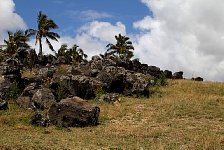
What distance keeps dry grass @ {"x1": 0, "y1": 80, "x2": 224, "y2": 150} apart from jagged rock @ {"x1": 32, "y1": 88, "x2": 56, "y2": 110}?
1598 millimetres

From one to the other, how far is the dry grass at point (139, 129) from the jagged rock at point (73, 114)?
3.02ft

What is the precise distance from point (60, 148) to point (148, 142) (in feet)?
16.8

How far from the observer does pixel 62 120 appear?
96.0ft

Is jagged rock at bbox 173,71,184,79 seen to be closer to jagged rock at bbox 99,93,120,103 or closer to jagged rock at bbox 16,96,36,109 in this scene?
jagged rock at bbox 99,93,120,103

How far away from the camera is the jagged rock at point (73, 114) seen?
95.7 ft

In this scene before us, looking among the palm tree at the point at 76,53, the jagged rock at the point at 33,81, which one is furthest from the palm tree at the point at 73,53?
the jagged rock at the point at 33,81

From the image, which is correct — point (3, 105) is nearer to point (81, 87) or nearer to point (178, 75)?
point (81, 87)

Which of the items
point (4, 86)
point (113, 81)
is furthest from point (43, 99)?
point (113, 81)

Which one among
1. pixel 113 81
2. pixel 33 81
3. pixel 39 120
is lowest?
pixel 39 120

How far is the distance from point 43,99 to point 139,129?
459 inches

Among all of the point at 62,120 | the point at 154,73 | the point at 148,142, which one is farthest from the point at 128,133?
the point at 154,73

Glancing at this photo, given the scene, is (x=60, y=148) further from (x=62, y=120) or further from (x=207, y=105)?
(x=207, y=105)

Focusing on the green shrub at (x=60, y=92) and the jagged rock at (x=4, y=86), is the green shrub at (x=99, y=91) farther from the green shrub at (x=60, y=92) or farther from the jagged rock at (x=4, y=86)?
the jagged rock at (x=4, y=86)

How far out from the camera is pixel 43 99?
1403 inches
